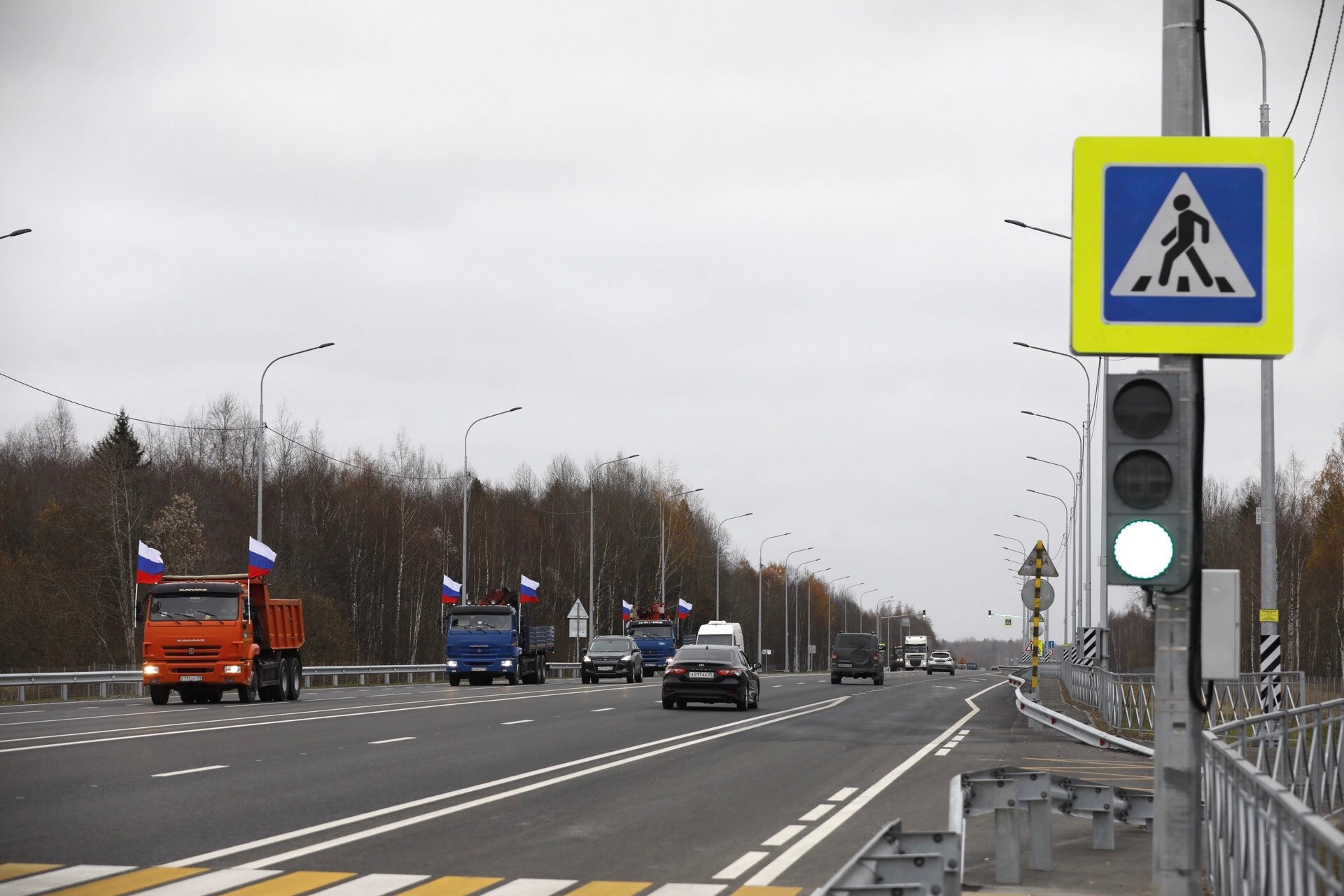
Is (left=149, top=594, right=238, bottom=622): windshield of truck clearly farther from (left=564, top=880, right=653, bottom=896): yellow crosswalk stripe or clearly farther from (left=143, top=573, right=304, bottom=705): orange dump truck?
(left=564, top=880, right=653, bottom=896): yellow crosswalk stripe

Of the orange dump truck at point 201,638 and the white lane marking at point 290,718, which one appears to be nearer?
the white lane marking at point 290,718

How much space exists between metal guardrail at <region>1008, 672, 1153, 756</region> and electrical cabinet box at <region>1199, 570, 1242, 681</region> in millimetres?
Answer: 10078

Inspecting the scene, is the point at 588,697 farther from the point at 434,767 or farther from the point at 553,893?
the point at 553,893

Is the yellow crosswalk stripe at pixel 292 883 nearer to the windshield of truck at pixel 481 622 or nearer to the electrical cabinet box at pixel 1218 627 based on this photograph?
the electrical cabinet box at pixel 1218 627

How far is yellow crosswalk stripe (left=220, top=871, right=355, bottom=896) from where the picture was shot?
9.09 m

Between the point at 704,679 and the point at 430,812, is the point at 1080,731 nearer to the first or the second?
the point at 430,812

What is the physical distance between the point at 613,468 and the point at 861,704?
85.3 metres

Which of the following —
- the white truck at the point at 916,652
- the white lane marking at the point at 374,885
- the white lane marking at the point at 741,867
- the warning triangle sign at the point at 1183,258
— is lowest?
the white truck at the point at 916,652

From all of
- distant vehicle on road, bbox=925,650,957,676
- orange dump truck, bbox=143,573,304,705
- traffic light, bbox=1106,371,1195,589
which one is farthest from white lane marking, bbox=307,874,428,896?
distant vehicle on road, bbox=925,650,957,676

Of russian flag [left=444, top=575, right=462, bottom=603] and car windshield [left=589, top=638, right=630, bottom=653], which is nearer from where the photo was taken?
car windshield [left=589, top=638, right=630, bottom=653]

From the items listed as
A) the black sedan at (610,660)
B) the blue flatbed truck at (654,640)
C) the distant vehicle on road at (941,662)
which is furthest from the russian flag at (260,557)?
the distant vehicle on road at (941,662)

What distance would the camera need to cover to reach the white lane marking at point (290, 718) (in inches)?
794

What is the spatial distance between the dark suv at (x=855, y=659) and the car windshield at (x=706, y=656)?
35.0 m

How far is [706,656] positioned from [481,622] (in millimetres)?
A: 18966
